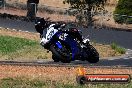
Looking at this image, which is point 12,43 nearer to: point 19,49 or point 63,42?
point 19,49

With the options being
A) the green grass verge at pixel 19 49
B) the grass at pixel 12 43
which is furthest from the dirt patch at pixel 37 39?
the green grass verge at pixel 19 49

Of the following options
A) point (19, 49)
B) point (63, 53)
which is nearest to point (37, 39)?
point (19, 49)

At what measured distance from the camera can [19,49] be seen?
26500mm

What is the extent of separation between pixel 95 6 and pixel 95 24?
81.7 inches

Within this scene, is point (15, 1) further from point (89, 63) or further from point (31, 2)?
point (89, 63)

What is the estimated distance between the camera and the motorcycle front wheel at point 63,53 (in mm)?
18134

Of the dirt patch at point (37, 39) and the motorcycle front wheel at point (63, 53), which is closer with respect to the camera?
the motorcycle front wheel at point (63, 53)

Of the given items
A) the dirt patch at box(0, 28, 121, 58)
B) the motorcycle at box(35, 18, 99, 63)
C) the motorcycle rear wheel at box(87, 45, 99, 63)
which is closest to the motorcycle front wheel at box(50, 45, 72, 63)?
the motorcycle at box(35, 18, 99, 63)

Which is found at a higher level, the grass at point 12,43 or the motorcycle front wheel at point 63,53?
the motorcycle front wheel at point 63,53

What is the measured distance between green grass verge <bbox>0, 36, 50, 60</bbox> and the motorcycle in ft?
18.5

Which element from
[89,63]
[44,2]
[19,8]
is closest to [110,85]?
[89,63]

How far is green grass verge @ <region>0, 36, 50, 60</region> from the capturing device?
24.3 meters

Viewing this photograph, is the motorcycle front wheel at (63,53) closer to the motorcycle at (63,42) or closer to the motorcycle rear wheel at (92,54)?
the motorcycle at (63,42)

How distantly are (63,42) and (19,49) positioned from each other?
880 cm
